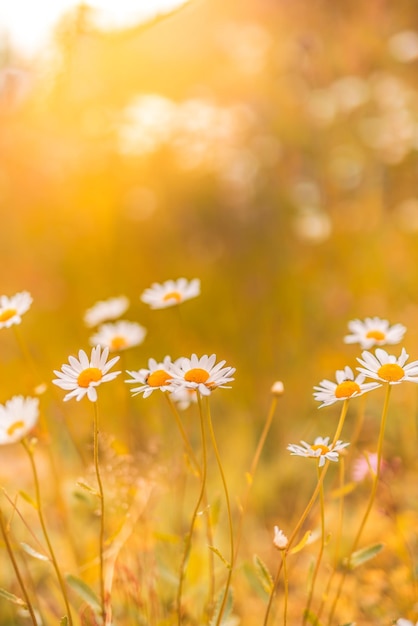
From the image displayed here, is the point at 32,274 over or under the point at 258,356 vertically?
over

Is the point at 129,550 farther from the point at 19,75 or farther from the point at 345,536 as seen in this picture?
the point at 19,75

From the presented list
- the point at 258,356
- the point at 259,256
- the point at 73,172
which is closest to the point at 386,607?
the point at 258,356

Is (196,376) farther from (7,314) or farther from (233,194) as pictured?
(233,194)

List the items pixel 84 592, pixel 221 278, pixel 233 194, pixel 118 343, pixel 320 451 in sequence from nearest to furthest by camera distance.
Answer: pixel 320 451, pixel 84 592, pixel 118 343, pixel 221 278, pixel 233 194

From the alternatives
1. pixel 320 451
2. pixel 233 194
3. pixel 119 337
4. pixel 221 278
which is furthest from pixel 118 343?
pixel 233 194

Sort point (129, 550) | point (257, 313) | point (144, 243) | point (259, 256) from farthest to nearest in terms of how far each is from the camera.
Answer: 1. point (144, 243)
2. point (259, 256)
3. point (257, 313)
4. point (129, 550)

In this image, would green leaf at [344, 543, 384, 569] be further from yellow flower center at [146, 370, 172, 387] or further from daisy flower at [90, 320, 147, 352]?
daisy flower at [90, 320, 147, 352]
